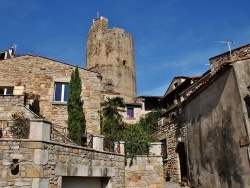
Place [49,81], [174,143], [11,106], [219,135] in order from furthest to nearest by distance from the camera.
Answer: [49,81] → [174,143] → [11,106] → [219,135]

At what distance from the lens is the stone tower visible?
39.3m

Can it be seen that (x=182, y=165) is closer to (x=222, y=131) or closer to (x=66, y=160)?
(x=222, y=131)

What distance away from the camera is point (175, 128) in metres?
16.8

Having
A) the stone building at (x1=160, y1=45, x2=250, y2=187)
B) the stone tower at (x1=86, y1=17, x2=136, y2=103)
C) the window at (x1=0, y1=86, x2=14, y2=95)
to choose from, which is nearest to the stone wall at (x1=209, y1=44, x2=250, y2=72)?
the stone building at (x1=160, y1=45, x2=250, y2=187)

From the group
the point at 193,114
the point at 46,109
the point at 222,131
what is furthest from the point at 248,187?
the point at 46,109

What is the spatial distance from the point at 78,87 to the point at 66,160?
23.1ft

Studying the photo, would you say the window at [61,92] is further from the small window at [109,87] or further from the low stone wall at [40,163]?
the small window at [109,87]

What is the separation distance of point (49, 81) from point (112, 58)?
22939 mm

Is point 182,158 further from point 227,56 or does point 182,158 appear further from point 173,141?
point 227,56

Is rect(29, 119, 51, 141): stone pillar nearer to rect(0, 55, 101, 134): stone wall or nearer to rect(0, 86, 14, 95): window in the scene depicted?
rect(0, 55, 101, 134): stone wall

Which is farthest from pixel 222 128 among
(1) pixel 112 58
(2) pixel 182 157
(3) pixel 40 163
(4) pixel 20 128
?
(1) pixel 112 58

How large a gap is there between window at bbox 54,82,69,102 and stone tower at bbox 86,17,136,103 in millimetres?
20352

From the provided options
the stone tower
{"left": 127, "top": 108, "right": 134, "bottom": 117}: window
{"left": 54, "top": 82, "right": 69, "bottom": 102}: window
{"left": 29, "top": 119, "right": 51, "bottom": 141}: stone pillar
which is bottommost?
{"left": 29, "top": 119, "right": 51, "bottom": 141}: stone pillar

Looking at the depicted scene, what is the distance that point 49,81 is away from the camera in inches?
707
